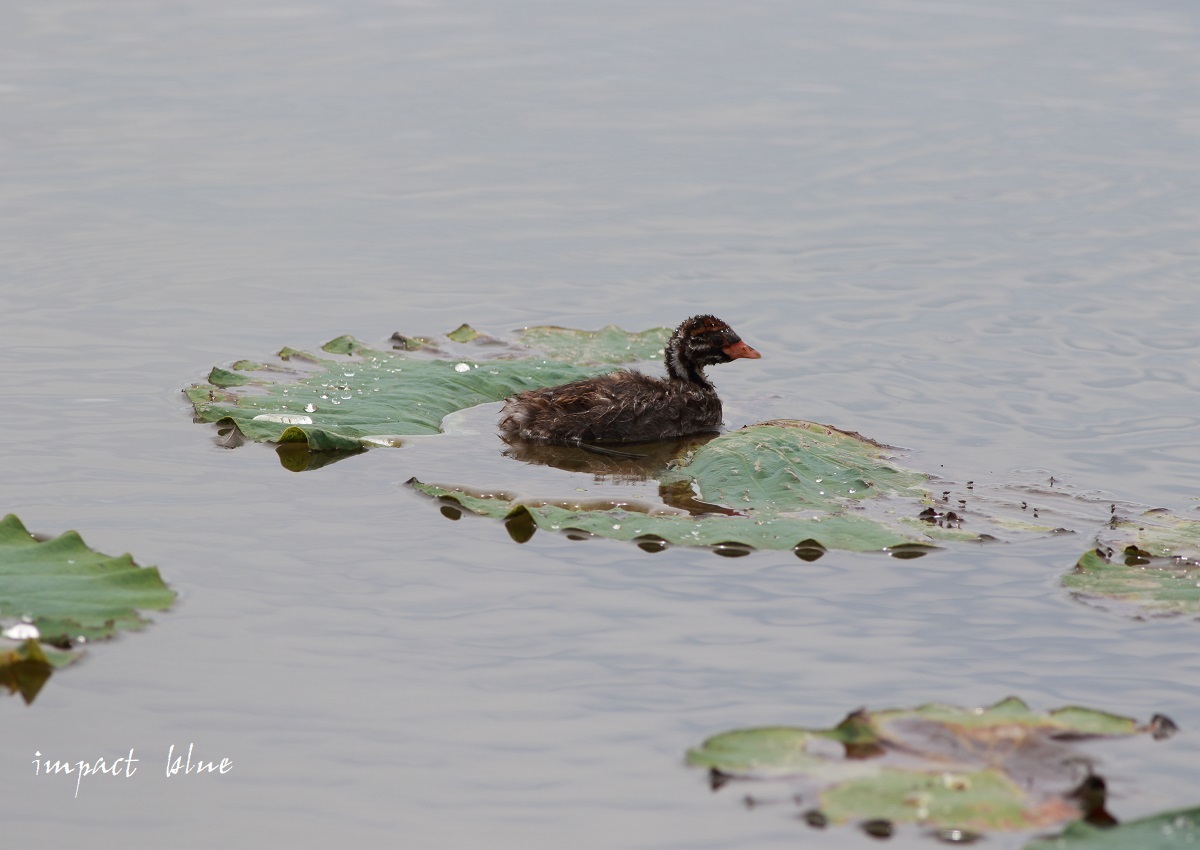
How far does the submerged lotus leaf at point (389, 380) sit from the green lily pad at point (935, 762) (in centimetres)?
457

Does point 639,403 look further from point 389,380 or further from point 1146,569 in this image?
point 1146,569

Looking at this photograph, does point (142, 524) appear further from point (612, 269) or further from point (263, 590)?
point (612, 269)

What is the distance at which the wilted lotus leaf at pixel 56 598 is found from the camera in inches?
251

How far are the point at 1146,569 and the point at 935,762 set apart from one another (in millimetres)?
2636

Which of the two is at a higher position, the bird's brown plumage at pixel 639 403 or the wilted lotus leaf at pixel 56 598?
the bird's brown plumage at pixel 639 403

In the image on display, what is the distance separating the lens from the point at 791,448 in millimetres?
9289

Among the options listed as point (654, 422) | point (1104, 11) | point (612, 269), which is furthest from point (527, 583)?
point (1104, 11)

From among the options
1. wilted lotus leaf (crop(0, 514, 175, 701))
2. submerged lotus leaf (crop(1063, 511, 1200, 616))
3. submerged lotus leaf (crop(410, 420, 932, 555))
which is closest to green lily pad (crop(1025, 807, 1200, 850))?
A: submerged lotus leaf (crop(1063, 511, 1200, 616))

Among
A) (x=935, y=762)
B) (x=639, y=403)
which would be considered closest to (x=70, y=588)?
(x=935, y=762)

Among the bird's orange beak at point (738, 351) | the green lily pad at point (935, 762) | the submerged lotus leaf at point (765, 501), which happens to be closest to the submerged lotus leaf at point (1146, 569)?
the submerged lotus leaf at point (765, 501)

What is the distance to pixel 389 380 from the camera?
1108cm

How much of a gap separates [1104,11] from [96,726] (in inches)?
865

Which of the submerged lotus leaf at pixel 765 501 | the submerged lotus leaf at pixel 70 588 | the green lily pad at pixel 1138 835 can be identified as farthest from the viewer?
the submerged lotus leaf at pixel 765 501

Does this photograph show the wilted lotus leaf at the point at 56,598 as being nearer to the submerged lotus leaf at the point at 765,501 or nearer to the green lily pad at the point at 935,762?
the submerged lotus leaf at the point at 765,501
